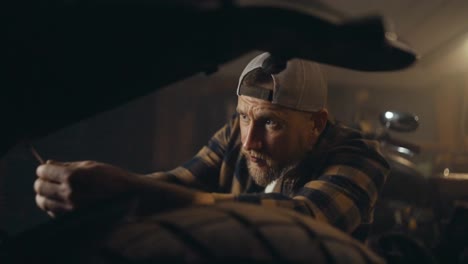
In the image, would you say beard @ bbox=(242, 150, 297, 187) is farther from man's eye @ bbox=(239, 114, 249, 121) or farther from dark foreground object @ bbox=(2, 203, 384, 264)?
dark foreground object @ bbox=(2, 203, 384, 264)

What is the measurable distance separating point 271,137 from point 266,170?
11 centimetres

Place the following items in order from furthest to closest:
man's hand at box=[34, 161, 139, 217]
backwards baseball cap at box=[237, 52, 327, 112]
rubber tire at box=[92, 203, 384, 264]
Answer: backwards baseball cap at box=[237, 52, 327, 112]
man's hand at box=[34, 161, 139, 217]
rubber tire at box=[92, 203, 384, 264]

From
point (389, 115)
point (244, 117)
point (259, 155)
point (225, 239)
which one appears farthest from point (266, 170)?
point (225, 239)

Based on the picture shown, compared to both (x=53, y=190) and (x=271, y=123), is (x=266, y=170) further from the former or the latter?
(x=53, y=190)

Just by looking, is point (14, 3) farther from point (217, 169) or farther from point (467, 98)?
point (467, 98)

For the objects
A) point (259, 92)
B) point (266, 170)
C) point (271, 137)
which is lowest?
point (266, 170)

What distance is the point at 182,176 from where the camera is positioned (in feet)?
6.06

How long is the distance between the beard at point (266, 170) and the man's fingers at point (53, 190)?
0.94m

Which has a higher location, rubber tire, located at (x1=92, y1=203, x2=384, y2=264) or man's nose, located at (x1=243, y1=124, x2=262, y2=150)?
rubber tire, located at (x1=92, y1=203, x2=384, y2=264)

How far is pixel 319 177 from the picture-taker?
1.41 meters

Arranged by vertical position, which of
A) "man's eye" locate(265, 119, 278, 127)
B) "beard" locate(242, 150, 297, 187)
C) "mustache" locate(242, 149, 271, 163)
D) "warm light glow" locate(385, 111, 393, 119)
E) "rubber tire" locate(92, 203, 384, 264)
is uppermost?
"rubber tire" locate(92, 203, 384, 264)

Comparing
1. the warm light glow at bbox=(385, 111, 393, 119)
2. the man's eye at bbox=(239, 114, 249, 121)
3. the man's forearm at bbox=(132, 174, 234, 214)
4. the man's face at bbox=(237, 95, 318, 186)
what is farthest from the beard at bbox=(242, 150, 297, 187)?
the man's forearm at bbox=(132, 174, 234, 214)

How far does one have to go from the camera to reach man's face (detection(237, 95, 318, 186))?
158 centimetres

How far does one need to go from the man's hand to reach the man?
19.7 inches
